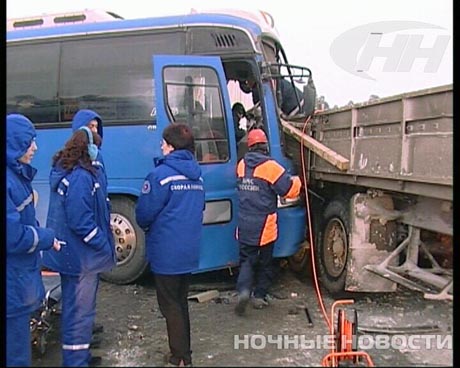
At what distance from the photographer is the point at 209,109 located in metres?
5.34

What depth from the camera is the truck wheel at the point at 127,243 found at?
5.48 meters

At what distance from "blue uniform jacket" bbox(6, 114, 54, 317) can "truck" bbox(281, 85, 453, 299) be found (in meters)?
2.69

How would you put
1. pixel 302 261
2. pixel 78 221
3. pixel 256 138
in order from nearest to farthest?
pixel 78 221
pixel 256 138
pixel 302 261

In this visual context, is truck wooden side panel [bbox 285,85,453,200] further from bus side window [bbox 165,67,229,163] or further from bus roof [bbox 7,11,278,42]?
bus roof [bbox 7,11,278,42]

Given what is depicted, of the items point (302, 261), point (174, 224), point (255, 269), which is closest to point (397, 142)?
point (255, 269)

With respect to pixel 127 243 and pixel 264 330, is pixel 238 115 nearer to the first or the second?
pixel 127 243

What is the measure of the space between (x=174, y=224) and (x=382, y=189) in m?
2.04

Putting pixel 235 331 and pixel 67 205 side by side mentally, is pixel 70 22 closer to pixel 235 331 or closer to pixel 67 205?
pixel 67 205

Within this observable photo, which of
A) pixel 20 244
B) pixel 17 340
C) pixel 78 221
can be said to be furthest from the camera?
pixel 78 221

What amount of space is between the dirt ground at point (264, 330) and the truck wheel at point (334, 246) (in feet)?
0.58

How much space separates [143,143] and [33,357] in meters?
2.49

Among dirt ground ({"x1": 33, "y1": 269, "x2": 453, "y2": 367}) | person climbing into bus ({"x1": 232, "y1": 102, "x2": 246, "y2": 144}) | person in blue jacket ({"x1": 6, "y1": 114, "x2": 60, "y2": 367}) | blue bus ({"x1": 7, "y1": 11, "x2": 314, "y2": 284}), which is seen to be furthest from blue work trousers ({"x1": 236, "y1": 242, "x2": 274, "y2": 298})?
person in blue jacket ({"x1": 6, "y1": 114, "x2": 60, "y2": 367})

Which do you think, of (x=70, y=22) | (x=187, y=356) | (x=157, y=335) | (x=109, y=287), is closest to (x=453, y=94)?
(x=187, y=356)

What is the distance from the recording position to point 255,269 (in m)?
4.98
